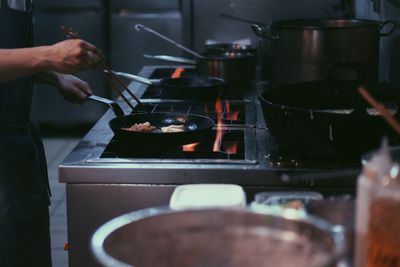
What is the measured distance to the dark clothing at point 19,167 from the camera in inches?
84.0

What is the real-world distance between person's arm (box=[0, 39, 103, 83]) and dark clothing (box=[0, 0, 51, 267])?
0.31 m

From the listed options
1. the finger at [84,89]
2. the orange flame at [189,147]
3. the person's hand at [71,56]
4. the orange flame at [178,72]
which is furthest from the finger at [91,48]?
the orange flame at [178,72]

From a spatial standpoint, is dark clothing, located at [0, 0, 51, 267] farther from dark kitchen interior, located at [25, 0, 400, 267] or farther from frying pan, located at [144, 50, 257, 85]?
frying pan, located at [144, 50, 257, 85]

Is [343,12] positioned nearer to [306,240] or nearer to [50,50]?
[50,50]

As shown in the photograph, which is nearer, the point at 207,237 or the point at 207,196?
the point at 207,237

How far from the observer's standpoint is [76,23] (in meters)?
5.18

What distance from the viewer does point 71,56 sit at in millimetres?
1831

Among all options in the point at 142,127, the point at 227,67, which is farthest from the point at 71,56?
the point at 227,67

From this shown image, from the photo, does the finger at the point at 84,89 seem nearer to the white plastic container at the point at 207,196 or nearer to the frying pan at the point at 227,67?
the frying pan at the point at 227,67

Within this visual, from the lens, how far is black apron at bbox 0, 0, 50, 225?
2131mm

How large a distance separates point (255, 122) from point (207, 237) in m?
1.35

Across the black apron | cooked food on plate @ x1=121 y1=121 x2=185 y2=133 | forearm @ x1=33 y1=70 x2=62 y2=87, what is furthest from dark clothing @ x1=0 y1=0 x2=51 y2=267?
cooked food on plate @ x1=121 y1=121 x2=185 y2=133

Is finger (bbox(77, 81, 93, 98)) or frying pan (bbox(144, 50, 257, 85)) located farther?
frying pan (bbox(144, 50, 257, 85))

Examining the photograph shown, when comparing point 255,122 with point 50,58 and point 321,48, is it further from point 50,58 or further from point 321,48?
point 50,58
